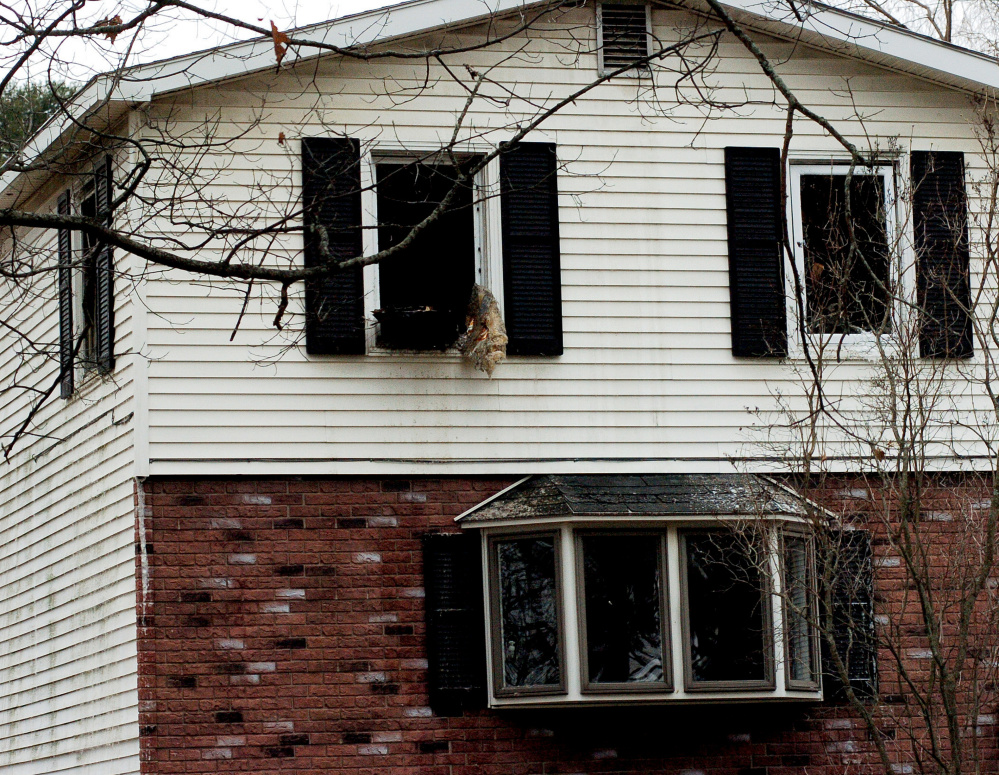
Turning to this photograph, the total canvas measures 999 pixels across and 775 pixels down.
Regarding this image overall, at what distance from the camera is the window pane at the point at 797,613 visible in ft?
38.0

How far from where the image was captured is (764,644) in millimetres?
11430

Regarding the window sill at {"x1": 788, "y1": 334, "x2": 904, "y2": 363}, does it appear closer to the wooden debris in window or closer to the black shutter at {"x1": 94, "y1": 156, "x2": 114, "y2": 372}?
the wooden debris in window

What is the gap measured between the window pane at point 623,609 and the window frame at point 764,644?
17 centimetres

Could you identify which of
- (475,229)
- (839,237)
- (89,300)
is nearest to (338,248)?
(475,229)

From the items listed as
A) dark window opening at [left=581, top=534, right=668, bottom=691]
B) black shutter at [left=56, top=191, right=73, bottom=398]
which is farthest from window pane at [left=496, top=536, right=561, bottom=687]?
black shutter at [left=56, top=191, right=73, bottom=398]

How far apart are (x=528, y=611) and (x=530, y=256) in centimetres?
263

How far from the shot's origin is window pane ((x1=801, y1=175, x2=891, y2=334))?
11969mm

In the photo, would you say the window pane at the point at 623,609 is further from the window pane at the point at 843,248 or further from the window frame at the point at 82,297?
the window frame at the point at 82,297

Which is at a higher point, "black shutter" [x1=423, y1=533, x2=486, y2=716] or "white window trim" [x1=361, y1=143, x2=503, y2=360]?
"white window trim" [x1=361, y1=143, x2=503, y2=360]

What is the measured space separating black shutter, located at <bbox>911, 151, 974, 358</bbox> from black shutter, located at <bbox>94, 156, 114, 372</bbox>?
596 centimetres

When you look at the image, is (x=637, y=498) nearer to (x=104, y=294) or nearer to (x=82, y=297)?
(x=104, y=294)

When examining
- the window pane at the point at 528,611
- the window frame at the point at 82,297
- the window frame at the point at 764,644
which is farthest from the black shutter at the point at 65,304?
the window frame at the point at 764,644

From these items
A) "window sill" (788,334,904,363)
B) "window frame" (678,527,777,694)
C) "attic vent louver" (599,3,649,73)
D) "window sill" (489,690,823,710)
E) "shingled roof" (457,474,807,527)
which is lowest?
"window sill" (489,690,823,710)

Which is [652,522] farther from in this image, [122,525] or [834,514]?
[122,525]
